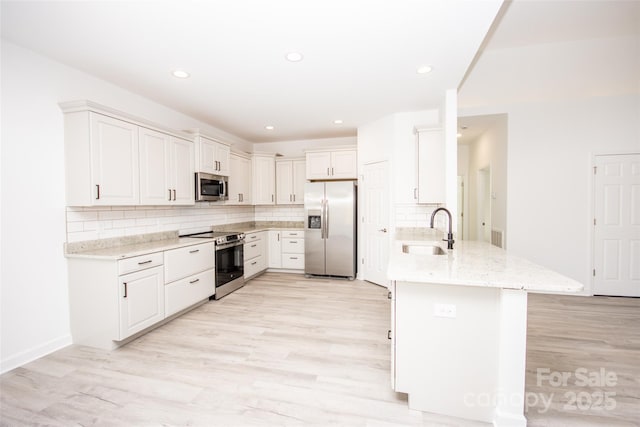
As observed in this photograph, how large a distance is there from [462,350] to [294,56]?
2603mm

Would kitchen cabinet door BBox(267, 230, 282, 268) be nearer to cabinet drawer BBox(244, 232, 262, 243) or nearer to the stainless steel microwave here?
cabinet drawer BBox(244, 232, 262, 243)

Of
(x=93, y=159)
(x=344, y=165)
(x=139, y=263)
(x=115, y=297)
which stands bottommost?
(x=115, y=297)

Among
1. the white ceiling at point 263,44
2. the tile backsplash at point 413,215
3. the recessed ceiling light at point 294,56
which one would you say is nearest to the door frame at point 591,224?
the tile backsplash at point 413,215

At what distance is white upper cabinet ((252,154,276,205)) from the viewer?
532 centimetres

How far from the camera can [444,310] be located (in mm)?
1651

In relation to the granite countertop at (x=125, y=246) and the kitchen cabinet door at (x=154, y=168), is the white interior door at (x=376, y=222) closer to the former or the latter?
the granite countertop at (x=125, y=246)

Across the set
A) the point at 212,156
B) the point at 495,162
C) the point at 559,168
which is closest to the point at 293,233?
the point at 212,156

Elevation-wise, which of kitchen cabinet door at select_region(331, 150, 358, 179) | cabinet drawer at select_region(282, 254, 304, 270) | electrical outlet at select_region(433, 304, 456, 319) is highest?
kitchen cabinet door at select_region(331, 150, 358, 179)

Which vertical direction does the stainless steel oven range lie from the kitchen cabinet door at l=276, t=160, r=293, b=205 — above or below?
below

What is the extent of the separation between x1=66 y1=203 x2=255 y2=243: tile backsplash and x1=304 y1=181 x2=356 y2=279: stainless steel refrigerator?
161 centimetres

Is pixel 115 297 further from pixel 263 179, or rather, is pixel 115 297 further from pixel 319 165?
pixel 319 165

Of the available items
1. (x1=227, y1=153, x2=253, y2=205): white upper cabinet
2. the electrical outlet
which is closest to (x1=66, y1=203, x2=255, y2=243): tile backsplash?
(x1=227, y1=153, x2=253, y2=205): white upper cabinet

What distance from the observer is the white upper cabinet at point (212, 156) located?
3.80 metres

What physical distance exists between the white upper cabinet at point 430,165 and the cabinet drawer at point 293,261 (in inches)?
102
